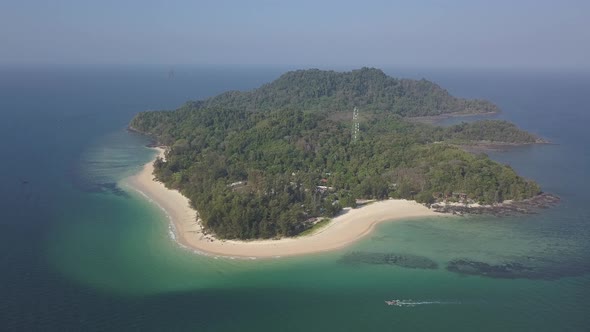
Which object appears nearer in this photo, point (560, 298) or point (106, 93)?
point (560, 298)

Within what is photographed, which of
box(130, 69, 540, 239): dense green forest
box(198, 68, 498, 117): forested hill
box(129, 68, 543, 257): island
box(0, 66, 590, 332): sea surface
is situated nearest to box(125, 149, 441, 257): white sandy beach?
box(129, 68, 543, 257): island

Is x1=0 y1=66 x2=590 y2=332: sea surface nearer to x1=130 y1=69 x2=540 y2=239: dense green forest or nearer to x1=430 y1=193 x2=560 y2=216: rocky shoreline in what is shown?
x1=430 y1=193 x2=560 y2=216: rocky shoreline

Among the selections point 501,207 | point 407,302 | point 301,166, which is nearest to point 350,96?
point 301,166

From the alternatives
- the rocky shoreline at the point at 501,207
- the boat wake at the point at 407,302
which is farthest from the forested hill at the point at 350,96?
the boat wake at the point at 407,302

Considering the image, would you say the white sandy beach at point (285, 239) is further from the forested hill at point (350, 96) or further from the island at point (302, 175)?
the forested hill at point (350, 96)

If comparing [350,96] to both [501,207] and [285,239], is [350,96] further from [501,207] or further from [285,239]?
[285,239]

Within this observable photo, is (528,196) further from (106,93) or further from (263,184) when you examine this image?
(106,93)

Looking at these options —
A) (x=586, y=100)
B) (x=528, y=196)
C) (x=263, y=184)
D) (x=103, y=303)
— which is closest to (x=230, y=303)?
(x=103, y=303)

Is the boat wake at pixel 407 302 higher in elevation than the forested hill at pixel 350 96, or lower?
lower
